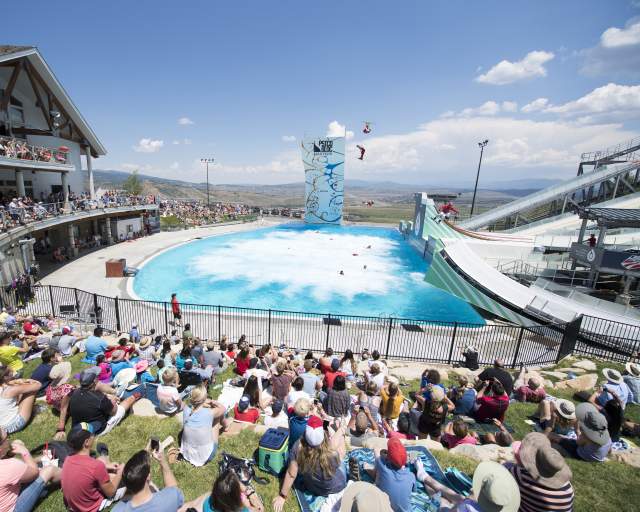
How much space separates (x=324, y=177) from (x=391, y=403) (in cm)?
4921

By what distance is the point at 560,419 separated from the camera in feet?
18.7

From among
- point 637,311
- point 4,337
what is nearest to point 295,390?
point 4,337

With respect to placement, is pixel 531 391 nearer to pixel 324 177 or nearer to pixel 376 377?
pixel 376 377

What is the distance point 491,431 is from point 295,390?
149 inches

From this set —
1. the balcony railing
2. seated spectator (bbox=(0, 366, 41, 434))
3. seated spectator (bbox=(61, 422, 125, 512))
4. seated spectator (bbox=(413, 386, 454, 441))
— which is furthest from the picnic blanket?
the balcony railing

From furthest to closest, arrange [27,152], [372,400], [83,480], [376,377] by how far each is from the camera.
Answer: [27,152] < [376,377] < [372,400] < [83,480]

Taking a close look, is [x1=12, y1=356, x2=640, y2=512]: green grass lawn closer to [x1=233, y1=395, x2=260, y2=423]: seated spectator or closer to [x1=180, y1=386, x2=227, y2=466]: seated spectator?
[x1=180, y1=386, x2=227, y2=466]: seated spectator

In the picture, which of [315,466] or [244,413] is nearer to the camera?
[315,466]

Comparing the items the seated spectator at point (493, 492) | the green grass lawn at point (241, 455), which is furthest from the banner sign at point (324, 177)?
the seated spectator at point (493, 492)

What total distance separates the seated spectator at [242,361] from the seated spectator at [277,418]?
2.44 m

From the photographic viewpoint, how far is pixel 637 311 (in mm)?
12836

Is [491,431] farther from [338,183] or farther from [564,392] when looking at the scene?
[338,183]

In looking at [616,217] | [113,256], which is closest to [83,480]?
[616,217]

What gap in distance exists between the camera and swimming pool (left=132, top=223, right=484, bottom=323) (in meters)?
20.0
